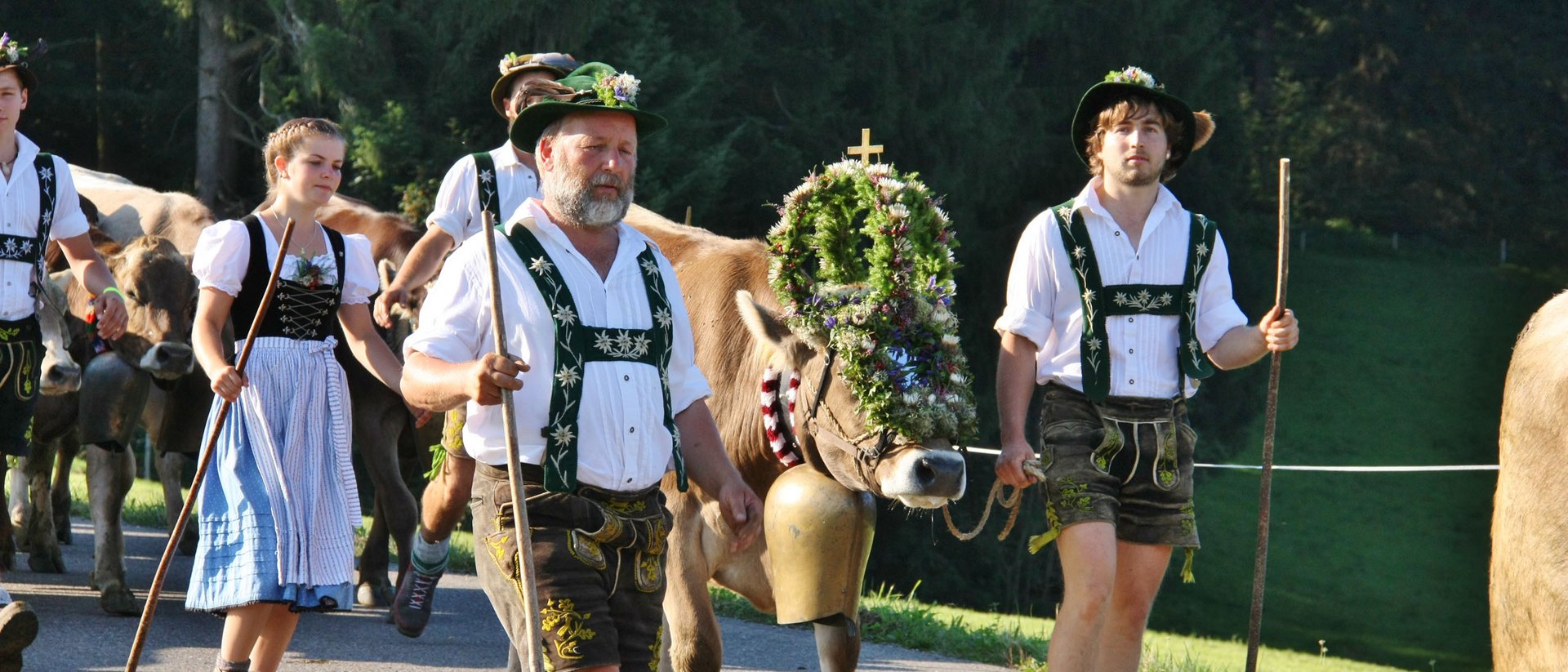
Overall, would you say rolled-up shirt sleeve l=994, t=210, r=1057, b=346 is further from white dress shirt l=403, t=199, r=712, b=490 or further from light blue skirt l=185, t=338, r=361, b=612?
light blue skirt l=185, t=338, r=361, b=612

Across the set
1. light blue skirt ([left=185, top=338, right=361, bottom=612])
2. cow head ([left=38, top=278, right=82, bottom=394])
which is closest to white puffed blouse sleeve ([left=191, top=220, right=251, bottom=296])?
light blue skirt ([left=185, top=338, right=361, bottom=612])

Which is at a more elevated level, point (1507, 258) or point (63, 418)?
point (1507, 258)

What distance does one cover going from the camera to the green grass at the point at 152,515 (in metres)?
10.4

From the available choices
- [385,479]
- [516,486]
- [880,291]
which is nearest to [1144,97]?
[880,291]

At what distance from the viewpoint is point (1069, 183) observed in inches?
1040

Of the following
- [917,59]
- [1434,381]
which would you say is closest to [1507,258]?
[1434,381]

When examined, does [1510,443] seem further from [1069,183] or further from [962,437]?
[1069,183]

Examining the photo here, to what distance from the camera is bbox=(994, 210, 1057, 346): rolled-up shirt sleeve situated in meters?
4.97

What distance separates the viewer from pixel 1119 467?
16.3 feet

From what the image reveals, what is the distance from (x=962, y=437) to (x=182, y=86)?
21.4 meters

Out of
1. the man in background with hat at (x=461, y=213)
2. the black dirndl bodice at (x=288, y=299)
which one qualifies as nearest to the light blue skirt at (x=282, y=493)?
the black dirndl bodice at (x=288, y=299)

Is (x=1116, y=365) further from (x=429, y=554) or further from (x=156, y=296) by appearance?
(x=156, y=296)

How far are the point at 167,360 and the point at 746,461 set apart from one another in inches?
112

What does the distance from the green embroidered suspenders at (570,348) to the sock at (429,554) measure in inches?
97.4
